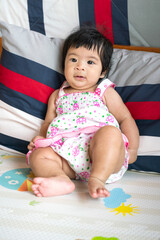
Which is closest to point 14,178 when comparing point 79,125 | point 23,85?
point 79,125

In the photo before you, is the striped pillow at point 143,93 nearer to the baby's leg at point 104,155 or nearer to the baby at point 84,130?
the baby at point 84,130

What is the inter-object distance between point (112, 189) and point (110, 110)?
1.20ft

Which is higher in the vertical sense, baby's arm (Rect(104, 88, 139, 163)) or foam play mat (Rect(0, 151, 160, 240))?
baby's arm (Rect(104, 88, 139, 163))

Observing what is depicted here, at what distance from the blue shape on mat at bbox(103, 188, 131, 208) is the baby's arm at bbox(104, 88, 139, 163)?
0.18m

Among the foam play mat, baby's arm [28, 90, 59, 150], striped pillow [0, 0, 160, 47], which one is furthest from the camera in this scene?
striped pillow [0, 0, 160, 47]

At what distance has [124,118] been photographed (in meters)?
1.22

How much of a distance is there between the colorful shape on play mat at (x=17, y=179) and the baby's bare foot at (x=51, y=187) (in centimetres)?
8

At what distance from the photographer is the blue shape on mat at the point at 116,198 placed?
3.04 ft

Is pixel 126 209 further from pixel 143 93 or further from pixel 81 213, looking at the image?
pixel 143 93

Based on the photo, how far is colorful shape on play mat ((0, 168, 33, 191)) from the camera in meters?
1.03

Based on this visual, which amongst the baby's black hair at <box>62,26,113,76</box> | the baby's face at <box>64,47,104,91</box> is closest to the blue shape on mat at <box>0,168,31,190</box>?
the baby's face at <box>64,47,104,91</box>

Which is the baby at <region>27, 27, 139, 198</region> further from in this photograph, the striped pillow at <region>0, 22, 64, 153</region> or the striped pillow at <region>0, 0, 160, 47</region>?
the striped pillow at <region>0, 0, 160, 47</region>

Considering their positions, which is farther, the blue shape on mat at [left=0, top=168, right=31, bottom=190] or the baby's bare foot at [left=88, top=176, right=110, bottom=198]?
the blue shape on mat at [left=0, top=168, right=31, bottom=190]

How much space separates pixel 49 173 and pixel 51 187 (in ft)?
0.36
